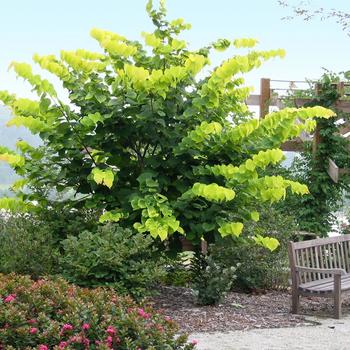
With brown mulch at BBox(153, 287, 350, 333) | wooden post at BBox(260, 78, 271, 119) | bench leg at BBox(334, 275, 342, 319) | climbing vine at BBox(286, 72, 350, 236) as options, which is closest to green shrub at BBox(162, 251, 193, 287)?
brown mulch at BBox(153, 287, 350, 333)

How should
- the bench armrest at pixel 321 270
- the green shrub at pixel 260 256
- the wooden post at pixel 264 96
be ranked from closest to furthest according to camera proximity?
1. the bench armrest at pixel 321 270
2. the green shrub at pixel 260 256
3. the wooden post at pixel 264 96

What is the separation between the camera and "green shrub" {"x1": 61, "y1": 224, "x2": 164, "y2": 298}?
26.9ft

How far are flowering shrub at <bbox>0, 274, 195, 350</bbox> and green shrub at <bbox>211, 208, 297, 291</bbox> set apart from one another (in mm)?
4632

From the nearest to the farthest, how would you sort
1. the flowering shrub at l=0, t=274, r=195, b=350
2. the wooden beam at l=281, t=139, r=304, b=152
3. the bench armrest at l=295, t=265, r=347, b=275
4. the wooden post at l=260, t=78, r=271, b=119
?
1. the flowering shrub at l=0, t=274, r=195, b=350
2. the bench armrest at l=295, t=265, r=347, b=275
3. the wooden beam at l=281, t=139, r=304, b=152
4. the wooden post at l=260, t=78, r=271, b=119

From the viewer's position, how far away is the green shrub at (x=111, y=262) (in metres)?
8.20

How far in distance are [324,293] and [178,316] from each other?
5.89 feet

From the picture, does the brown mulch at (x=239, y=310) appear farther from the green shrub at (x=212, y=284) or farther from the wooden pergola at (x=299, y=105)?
the wooden pergola at (x=299, y=105)

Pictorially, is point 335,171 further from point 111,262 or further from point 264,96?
point 111,262

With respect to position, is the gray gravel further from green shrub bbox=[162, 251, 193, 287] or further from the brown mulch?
green shrub bbox=[162, 251, 193, 287]

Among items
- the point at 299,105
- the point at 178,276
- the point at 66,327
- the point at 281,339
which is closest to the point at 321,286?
the point at 281,339

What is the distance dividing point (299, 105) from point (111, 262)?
756cm

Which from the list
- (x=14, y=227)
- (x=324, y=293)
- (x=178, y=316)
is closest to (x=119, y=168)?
(x=14, y=227)

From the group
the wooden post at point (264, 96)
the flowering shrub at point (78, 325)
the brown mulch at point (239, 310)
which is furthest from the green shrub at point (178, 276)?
the wooden post at point (264, 96)

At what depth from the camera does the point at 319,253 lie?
32.8 feet
